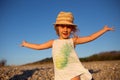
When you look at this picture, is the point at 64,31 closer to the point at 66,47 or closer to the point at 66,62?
the point at 66,47

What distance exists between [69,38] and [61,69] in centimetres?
65

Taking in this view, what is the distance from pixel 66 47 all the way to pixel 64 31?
314mm

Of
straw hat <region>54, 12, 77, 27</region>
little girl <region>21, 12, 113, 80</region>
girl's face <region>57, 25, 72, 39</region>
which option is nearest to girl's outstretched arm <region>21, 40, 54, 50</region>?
little girl <region>21, 12, 113, 80</region>

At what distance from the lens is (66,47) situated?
564 centimetres

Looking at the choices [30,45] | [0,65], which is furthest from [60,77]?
[0,65]

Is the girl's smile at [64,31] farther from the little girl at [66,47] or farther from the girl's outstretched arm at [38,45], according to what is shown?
the girl's outstretched arm at [38,45]

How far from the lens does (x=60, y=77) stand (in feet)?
18.0

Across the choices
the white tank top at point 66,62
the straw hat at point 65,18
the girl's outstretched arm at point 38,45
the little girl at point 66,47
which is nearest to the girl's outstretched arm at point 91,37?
the little girl at point 66,47

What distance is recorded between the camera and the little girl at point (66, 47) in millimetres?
5441

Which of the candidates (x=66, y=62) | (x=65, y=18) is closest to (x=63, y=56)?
(x=66, y=62)

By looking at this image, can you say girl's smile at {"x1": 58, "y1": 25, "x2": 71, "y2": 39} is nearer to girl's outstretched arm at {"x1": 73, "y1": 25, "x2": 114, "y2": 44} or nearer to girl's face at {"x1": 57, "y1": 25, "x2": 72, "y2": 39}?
girl's face at {"x1": 57, "y1": 25, "x2": 72, "y2": 39}

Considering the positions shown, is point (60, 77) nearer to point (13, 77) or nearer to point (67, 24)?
point (67, 24)

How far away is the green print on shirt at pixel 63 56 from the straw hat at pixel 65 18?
443 mm

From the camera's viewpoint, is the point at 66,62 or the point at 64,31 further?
the point at 64,31
